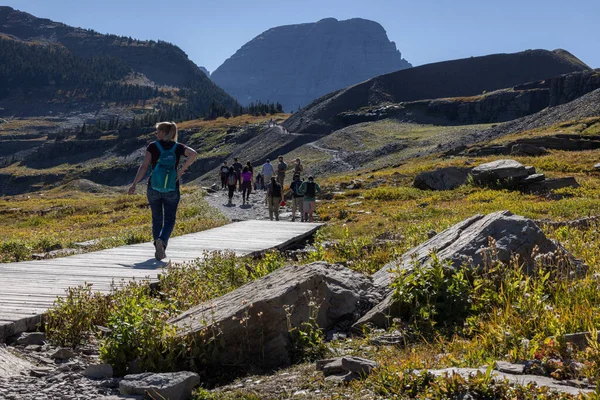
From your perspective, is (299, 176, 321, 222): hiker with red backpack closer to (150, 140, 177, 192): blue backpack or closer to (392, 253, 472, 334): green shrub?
(150, 140, 177, 192): blue backpack

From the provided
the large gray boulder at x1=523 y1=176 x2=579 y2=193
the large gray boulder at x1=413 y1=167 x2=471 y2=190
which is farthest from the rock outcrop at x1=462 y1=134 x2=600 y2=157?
the large gray boulder at x1=523 y1=176 x2=579 y2=193

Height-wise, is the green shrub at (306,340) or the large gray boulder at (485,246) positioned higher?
the large gray boulder at (485,246)

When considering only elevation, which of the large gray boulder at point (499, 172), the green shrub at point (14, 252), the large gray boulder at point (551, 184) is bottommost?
the green shrub at point (14, 252)

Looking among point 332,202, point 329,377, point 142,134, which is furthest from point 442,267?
point 142,134

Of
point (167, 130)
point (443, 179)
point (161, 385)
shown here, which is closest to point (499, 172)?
point (443, 179)

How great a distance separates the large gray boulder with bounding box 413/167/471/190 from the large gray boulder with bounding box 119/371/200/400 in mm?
24073

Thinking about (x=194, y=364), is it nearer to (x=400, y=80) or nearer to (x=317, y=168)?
(x=317, y=168)

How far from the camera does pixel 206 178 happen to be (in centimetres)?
Result: 9756

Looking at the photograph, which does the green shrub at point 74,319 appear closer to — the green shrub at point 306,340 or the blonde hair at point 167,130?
the green shrub at point 306,340

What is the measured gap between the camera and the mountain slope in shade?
5522 inches

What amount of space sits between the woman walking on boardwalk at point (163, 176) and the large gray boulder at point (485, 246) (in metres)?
4.64

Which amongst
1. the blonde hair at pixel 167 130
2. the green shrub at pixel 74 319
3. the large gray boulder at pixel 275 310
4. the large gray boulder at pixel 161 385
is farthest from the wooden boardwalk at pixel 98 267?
the blonde hair at pixel 167 130

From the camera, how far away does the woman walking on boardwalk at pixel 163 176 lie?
33.5 feet

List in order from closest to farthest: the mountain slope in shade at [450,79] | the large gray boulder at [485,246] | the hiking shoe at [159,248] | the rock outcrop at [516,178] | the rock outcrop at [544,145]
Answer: the large gray boulder at [485,246]
the hiking shoe at [159,248]
the rock outcrop at [516,178]
the rock outcrop at [544,145]
the mountain slope in shade at [450,79]
